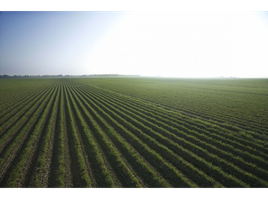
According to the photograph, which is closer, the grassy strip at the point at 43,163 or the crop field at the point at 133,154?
the grassy strip at the point at 43,163

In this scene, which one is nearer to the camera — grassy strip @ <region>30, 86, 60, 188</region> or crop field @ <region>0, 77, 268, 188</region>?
grassy strip @ <region>30, 86, 60, 188</region>

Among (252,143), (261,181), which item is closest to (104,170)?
(261,181)

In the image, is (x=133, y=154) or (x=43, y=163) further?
(x=133, y=154)

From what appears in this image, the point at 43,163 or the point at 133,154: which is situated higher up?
the point at 43,163

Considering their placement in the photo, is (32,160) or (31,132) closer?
(32,160)

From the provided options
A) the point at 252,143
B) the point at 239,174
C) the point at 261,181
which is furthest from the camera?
the point at 252,143

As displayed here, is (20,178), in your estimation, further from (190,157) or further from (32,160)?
(190,157)

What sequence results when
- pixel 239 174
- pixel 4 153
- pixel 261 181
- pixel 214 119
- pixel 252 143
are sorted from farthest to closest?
pixel 214 119
pixel 252 143
pixel 4 153
pixel 239 174
pixel 261 181
